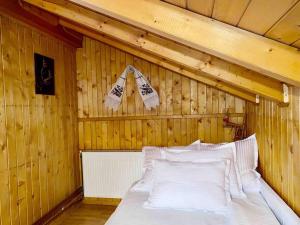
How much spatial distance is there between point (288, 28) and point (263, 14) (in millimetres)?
116

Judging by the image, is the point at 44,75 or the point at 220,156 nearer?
the point at 220,156

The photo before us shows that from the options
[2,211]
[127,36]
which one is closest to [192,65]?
[127,36]

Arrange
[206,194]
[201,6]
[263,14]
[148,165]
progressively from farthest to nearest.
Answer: [148,165]
[206,194]
[201,6]
[263,14]

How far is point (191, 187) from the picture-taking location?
6.16 feet

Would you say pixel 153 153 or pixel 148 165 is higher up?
pixel 153 153

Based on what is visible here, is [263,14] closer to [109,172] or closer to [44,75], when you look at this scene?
[44,75]

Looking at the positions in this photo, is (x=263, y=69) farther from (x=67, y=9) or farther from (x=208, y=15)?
(x=67, y=9)

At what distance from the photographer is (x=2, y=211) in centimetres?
211

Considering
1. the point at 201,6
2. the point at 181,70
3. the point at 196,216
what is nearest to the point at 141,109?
the point at 181,70

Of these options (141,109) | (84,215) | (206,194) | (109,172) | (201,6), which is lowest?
(84,215)

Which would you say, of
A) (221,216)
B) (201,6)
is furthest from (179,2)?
(221,216)

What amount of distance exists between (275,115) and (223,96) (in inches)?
50.8

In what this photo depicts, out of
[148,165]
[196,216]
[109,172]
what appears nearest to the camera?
[196,216]

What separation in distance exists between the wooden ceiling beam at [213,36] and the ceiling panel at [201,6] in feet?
0.14
